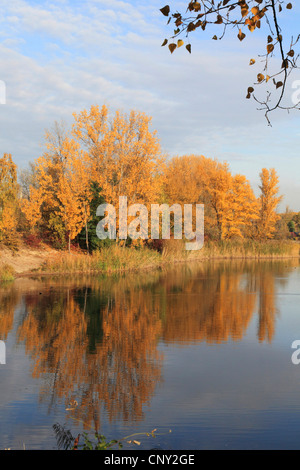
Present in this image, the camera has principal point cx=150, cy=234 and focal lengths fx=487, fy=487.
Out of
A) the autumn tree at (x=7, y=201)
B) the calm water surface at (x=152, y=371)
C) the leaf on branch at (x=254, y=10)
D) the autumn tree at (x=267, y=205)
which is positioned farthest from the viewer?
the autumn tree at (x=267, y=205)

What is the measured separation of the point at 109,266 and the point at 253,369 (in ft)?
60.9

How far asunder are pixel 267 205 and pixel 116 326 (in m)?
40.6

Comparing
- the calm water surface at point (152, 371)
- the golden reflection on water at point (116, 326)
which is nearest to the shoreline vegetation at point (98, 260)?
the golden reflection on water at point (116, 326)

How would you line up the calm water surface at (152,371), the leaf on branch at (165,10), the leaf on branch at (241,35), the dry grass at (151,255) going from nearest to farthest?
the leaf on branch at (165,10) < the leaf on branch at (241,35) < the calm water surface at (152,371) < the dry grass at (151,255)

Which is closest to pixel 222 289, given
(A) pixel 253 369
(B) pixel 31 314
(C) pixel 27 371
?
(B) pixel 31 314

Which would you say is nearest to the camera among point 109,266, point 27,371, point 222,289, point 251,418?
point 251,418

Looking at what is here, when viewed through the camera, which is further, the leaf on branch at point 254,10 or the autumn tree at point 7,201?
the autumn tree at point 7,201

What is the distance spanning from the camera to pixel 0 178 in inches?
977

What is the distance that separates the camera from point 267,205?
50344 mm

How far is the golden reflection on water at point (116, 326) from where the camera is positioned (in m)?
7.27

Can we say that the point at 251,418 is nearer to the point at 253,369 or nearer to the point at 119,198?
the point at 253,369

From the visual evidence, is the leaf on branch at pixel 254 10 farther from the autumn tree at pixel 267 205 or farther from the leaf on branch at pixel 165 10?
the autumn tree at pixel 267 205

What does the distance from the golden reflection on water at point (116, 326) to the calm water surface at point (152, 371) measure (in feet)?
0.11

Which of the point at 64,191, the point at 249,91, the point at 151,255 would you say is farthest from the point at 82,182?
the point at 249,91
